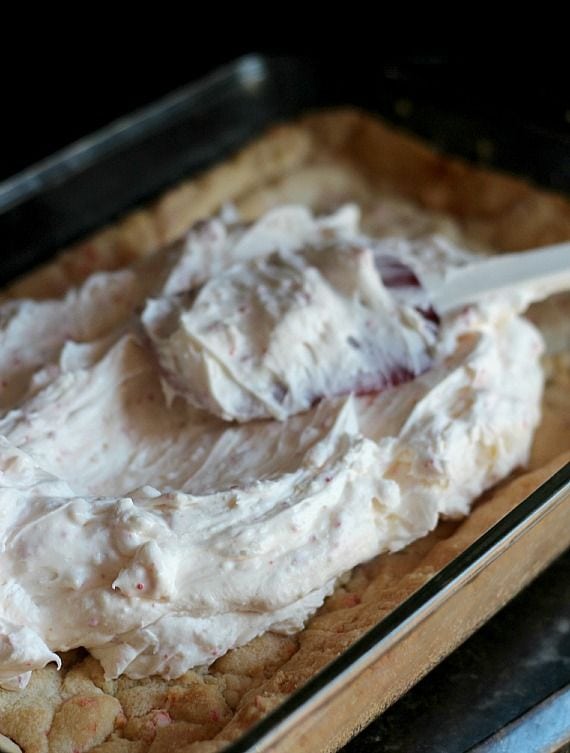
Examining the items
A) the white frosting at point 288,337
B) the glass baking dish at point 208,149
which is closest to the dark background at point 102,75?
the glass baking dish at point 208,149

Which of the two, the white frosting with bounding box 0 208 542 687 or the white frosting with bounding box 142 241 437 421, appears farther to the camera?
the white frosting with bounding box 142 241 437 421

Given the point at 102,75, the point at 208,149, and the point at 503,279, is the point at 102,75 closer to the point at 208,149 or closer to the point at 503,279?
the point at 208,149

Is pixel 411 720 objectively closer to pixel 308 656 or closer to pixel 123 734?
pixel 308 656

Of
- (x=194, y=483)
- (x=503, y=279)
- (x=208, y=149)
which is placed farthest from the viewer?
(x=208, y=149)

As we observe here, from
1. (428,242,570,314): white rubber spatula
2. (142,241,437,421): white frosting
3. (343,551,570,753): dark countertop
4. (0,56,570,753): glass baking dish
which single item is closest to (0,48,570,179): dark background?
(0,56,570,753): glass baking dish

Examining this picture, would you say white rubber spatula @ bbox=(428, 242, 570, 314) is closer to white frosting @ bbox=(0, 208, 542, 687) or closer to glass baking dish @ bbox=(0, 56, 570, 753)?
white frosting @ bbox=(0, 208, 542, 687)

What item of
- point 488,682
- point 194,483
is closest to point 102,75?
point 194,483

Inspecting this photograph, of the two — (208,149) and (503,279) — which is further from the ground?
(208,149)
